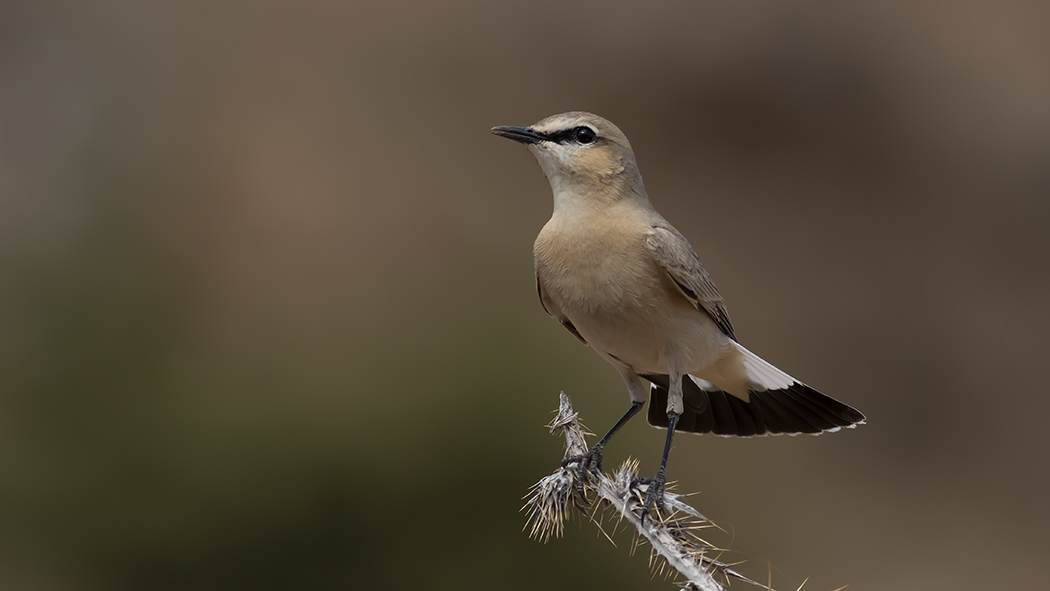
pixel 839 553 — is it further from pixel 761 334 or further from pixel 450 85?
pixel 450 85

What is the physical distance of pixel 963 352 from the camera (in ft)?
46.3

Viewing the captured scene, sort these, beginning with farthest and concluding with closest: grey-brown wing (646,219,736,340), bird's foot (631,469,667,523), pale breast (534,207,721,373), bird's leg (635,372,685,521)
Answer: grey-brown wing (646,219,736,340), pale breast (534,207,721,373), bird's leg (635,372,685,521), bird's foot (631,469,667,523)

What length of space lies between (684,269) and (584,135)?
1000 mm

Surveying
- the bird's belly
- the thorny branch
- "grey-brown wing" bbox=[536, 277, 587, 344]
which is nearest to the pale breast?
the bird's belly

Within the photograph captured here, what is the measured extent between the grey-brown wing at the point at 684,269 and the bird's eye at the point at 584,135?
2.12 ft

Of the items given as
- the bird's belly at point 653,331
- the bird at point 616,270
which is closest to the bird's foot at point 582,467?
the bird at point 616,270

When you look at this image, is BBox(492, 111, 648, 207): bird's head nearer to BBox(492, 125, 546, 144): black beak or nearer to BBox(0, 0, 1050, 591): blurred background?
BBox(492, 125, 546, 144): black beak

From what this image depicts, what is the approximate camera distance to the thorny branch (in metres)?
3.22

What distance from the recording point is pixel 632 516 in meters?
3.54

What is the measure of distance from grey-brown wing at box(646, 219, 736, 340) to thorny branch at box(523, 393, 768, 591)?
3.40ft

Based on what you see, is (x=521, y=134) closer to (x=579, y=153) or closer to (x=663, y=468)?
(x=579, y=153)

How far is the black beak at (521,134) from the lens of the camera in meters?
4.64

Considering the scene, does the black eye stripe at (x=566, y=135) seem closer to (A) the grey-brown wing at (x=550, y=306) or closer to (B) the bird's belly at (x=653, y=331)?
(A) the grey-brown wing at (x=550, y=306)

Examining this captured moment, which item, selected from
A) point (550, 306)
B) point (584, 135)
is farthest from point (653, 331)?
point (584, 135)
